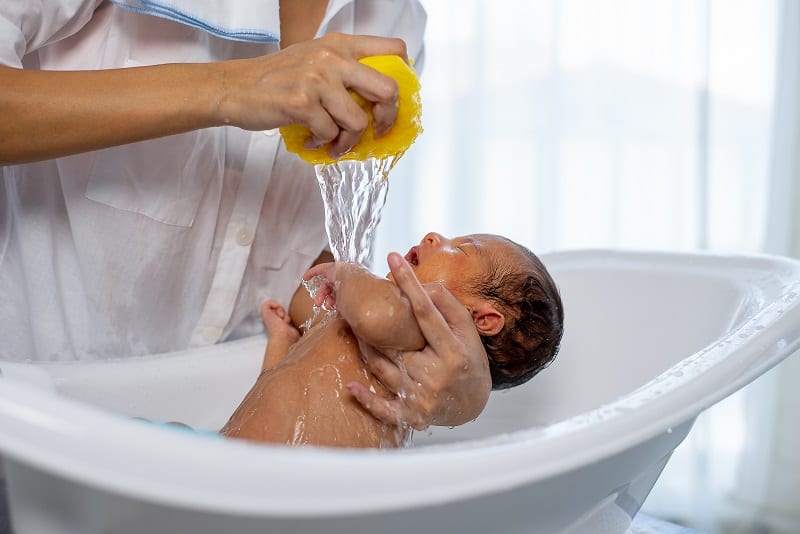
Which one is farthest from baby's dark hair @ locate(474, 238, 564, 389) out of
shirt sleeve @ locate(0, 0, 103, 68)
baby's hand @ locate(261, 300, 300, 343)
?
shirt sleeve @ locate(0, 0, 103, 68)

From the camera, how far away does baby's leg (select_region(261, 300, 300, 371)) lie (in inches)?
50.3

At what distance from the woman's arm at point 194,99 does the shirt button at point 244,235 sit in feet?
1.01

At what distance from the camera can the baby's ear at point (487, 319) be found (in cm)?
110

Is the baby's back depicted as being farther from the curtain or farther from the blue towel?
the curtain

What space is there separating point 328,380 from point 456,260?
0.77 feet

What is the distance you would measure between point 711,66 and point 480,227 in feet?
A: 2.17

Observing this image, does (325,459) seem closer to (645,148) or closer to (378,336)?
(378,336)

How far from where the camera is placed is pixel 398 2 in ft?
4.30

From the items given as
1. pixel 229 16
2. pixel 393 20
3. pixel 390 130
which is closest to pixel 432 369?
pixel 390 130

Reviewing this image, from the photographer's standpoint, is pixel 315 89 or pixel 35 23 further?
pixel 35 23

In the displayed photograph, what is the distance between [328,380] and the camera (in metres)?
1.04

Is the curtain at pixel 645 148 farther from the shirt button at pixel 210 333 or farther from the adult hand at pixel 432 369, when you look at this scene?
the adult hand at pixel 432 369

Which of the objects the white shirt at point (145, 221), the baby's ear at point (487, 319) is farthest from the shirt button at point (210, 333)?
the baby's ear at point (487, 319)

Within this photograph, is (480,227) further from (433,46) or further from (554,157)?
(433,46)
